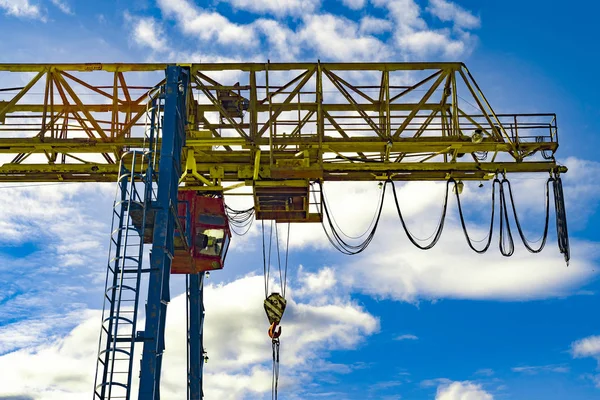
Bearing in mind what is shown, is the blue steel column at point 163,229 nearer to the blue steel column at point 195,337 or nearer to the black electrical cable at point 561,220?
the blue steel column at point 195,337

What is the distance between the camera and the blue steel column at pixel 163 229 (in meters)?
16.7

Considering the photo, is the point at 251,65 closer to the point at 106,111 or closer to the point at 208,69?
the point at 208,69

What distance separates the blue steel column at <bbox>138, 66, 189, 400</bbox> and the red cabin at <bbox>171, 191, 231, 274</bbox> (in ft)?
11.4

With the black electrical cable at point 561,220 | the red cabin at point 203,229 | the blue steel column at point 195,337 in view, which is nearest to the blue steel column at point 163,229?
the red cabin at point 203,229

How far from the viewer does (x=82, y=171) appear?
22562mm

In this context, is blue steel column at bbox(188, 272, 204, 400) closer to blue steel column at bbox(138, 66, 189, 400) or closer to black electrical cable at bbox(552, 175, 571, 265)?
blue steel column at bbox(138, 66, 189, 400)

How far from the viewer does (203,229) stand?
2322 centimetres

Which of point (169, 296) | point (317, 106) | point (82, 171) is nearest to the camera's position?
point (169, 296)

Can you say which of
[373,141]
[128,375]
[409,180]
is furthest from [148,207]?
[409,180]

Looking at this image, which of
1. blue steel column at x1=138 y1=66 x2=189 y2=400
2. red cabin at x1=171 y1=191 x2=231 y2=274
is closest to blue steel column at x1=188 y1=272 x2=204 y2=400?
red cabin at x1=171 y1=191 x2=231 y2=274

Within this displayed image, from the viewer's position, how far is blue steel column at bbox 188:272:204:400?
26.3 metres

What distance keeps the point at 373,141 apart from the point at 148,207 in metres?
6.99

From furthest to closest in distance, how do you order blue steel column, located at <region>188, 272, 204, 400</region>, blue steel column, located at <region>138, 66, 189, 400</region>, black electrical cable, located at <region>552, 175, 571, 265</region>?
1. blue steel column, located at <region>188, 272, 204, 400</region>
2. black electrical cable, located at <region>552, 175, 571, 265</region>
3. blue steel column, located at <region>138, 66, 189, 400</region>

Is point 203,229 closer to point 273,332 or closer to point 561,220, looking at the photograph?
point 273,332
